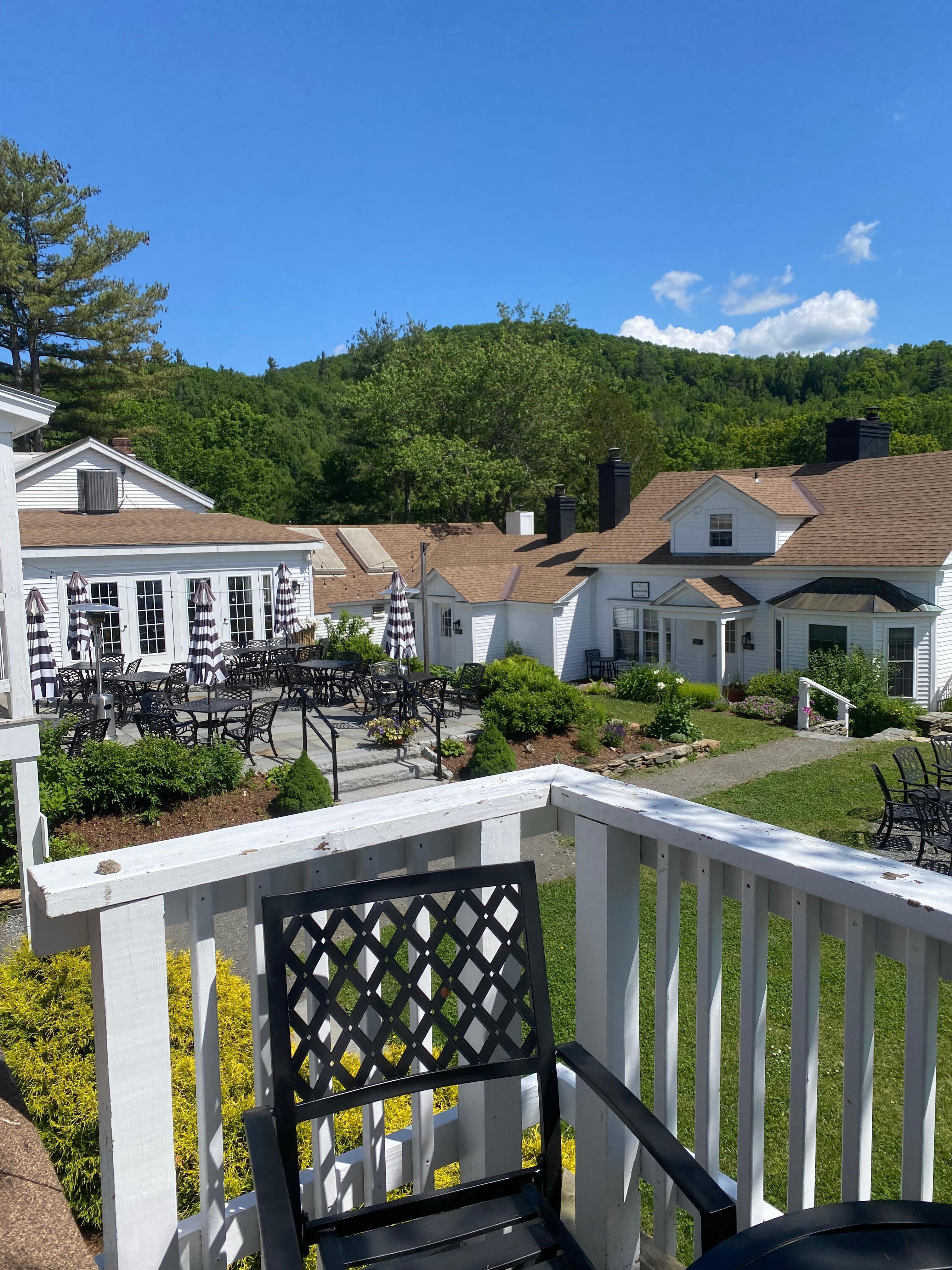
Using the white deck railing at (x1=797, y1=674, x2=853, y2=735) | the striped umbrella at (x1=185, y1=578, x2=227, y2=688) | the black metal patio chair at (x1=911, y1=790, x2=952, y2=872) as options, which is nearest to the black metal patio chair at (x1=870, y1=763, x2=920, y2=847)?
the black metal patio chair at (x1=911, y1=790, x2=952, y2=872)

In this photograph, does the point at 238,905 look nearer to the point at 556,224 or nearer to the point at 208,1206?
the point at 208,1206

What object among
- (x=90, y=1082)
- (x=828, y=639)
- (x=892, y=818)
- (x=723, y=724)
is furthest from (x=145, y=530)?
(x=90, y=1082)

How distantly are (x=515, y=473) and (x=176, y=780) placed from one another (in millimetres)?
30290

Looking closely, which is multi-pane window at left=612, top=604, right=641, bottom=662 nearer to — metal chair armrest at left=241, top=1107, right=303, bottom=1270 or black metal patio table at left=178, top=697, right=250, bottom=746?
black metal patio table at left=178, top=697, right=250, bottom=746

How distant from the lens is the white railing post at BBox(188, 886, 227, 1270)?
168 centimetres

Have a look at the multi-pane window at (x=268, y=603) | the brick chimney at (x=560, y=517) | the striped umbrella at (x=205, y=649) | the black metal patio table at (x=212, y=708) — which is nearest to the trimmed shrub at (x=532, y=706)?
the black metal patio table at (x=212, y=708)

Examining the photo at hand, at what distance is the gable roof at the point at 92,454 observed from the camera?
76.5 feet

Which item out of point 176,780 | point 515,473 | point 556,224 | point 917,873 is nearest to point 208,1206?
point 917,873

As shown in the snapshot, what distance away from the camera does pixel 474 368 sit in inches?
1577

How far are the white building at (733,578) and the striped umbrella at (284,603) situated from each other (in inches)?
171

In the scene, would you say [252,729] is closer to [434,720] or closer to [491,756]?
[434,720]

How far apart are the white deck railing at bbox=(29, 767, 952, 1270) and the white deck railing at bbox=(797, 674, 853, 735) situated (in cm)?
1649

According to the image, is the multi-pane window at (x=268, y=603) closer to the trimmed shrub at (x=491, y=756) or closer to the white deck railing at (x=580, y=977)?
the trimmed shrub at (x=491, y=756)

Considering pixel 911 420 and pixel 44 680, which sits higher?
pixel 911 420
